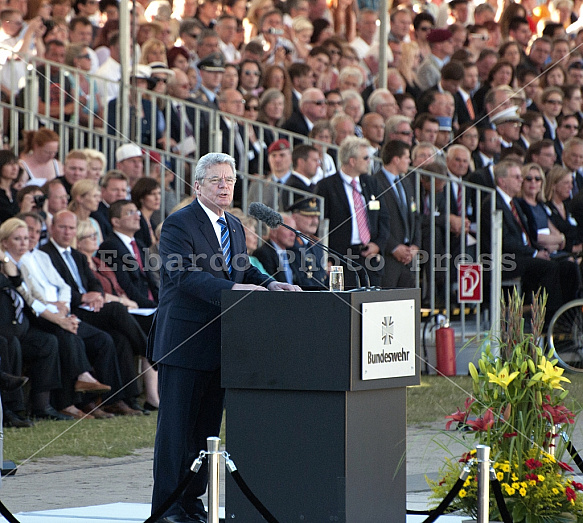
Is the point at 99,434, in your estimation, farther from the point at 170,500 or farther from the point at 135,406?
the point at 170,500

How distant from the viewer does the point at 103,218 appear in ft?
34.6

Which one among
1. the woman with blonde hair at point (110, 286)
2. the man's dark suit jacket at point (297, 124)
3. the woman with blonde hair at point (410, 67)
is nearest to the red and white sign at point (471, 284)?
the man's dark suit jacket at point (297, 124)

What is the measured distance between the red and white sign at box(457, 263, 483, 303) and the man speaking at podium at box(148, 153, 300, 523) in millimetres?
6519

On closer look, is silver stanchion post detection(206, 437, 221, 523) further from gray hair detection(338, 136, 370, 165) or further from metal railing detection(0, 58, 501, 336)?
gray hair detection(338, 136, 370, 165)

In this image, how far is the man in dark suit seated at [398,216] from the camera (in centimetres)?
1170

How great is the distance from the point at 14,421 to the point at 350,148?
14.0 ft

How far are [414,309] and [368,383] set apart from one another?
41cm

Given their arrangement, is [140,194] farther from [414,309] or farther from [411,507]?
[414,309]

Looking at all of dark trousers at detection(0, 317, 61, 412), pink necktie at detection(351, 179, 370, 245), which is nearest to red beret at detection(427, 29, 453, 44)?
pink necktie at detection(351, 179, 370, 245)

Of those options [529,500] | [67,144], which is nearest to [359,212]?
[67,144]

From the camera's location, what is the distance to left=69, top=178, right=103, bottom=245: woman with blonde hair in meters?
10.2

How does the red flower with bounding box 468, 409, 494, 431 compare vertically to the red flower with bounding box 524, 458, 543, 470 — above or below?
above

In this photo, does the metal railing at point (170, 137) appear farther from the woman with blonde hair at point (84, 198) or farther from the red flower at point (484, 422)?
the red flower at point (484, 422)

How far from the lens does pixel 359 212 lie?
37.8ft
